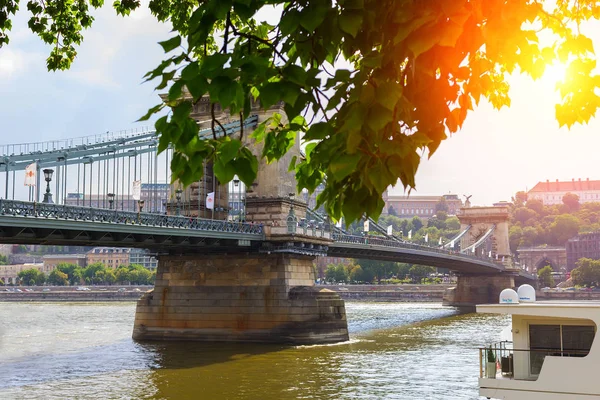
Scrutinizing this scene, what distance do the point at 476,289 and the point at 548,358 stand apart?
81352mm

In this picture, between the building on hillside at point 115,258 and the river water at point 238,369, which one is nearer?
the river water at point 238,369

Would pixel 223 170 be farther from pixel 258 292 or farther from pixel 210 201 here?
pixel 210 201

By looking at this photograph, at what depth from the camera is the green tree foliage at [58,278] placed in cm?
16912

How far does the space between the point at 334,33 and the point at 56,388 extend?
77.7ft

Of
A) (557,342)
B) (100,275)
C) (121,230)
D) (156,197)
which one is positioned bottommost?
(557,342)

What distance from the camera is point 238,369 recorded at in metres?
30.4

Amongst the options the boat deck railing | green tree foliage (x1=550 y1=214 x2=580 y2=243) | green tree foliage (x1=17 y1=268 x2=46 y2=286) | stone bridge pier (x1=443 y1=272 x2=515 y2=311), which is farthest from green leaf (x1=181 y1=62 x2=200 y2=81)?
green tree foliage (x1=550 y1=214 x2=580 y2=243)

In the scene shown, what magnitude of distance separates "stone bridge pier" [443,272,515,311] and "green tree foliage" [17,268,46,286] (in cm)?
10400

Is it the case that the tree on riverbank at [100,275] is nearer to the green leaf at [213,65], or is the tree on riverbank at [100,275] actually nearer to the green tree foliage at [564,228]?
the green tree foliage at [564,228]

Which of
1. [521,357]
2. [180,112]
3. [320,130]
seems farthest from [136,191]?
[180,112]

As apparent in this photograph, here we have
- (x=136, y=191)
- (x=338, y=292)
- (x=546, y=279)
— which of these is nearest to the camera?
(x=136, y=191)

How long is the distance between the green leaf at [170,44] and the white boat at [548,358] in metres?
11.7

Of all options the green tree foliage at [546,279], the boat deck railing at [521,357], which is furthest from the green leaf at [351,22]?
the green tree foliage at [546,279]

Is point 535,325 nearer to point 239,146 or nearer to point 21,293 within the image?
point 239,146
